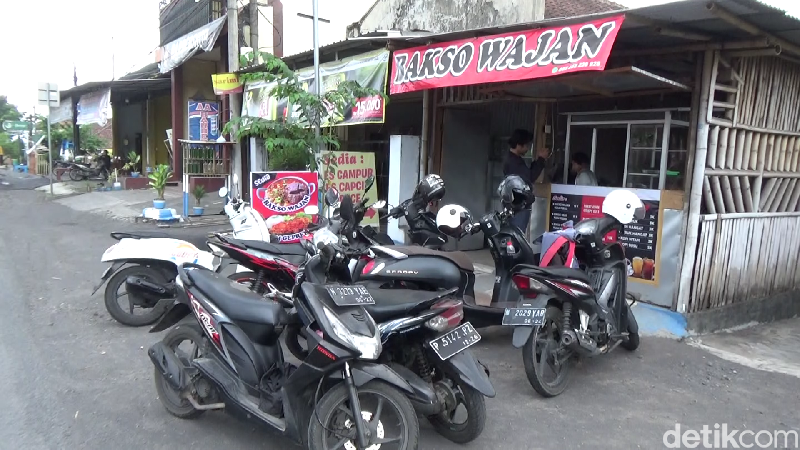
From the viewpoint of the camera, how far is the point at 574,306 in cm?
420

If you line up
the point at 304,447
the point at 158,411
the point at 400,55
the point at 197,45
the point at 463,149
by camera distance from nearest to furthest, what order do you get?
the point at 304,447 < the point at 158,411 < the point at 400,55 < the point at 463,149 < the point at 197,45

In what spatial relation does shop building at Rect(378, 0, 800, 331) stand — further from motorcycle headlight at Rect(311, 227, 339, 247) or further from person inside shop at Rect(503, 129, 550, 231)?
motorcycle headlight at Rect(311, 227, 339, 247)

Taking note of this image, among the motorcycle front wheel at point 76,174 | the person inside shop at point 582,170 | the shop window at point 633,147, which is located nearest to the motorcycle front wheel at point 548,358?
the shop window at point 633,147

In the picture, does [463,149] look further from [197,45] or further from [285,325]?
[197,45]

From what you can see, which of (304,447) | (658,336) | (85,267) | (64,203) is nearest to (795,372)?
(658,336)

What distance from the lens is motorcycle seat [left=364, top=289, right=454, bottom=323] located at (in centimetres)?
309

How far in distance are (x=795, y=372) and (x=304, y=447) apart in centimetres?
413

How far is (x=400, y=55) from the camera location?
680cm

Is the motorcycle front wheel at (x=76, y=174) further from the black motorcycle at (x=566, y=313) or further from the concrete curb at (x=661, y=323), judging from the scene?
the black motorcycle at (x=566, y=313)

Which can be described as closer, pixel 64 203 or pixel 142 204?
pixel 142 204

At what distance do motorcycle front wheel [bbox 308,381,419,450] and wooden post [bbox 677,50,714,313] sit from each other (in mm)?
3756

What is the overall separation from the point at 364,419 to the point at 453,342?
1.98ft

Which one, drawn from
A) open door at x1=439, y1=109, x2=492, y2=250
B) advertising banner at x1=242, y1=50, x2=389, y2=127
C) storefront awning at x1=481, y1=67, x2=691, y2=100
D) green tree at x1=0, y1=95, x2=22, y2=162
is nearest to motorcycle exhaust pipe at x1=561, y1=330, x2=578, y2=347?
storefront awning at x1=481, y1=67, x2=691, y2=100

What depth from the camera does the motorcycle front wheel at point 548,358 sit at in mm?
3971
